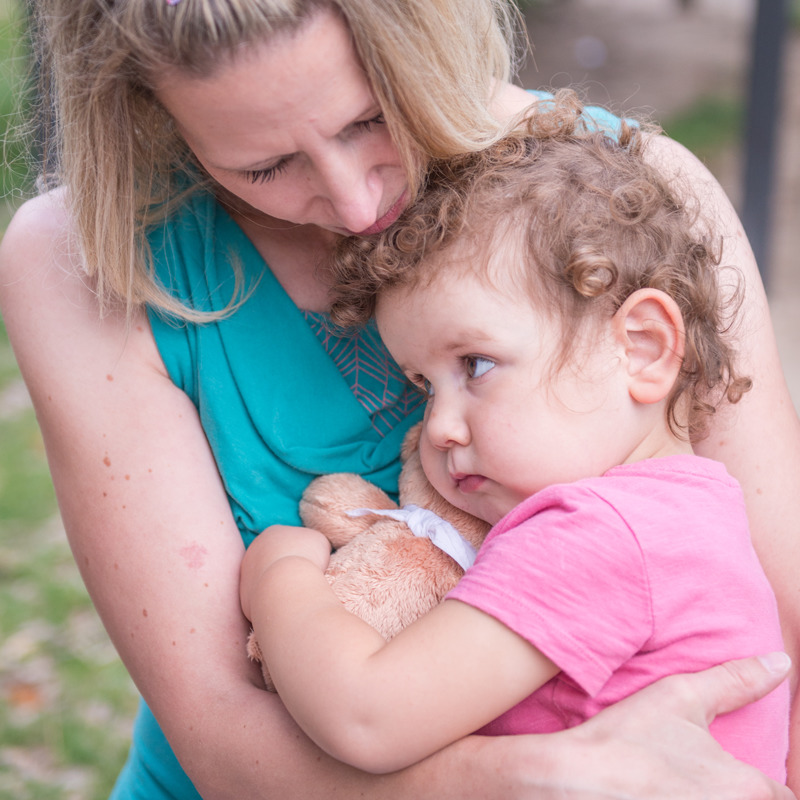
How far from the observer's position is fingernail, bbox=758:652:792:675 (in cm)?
148

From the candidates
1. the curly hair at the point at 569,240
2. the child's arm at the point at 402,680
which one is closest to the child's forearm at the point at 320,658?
the child's arm at the point at 402,680

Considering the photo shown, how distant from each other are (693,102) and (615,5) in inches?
147

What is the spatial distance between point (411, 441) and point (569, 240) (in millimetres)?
523

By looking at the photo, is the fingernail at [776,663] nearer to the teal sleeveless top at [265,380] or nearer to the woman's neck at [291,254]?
the teal sleeveless top at [265,380]

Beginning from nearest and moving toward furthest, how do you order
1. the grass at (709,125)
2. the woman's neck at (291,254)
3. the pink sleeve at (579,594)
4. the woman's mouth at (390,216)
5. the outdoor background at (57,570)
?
1. the pink sleeve at (579,594)
2. the woman's mouth at (390,216)
3. the woman's neck at (291,254)
4. the outdoor background at (57,570)
5. the grass at (709,125)

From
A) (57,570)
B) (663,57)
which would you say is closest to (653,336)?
(57,570)

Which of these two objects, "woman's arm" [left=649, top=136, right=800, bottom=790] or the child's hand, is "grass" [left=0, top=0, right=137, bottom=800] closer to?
the child's hand

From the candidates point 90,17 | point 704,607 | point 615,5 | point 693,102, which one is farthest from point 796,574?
point 615,5

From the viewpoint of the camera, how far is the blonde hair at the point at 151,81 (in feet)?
4.76

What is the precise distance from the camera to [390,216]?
1.72m

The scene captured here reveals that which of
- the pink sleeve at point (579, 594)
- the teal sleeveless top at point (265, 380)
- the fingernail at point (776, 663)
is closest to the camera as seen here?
the pink sleeve at point (579, 594)

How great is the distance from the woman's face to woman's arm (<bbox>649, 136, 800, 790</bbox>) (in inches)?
25.6

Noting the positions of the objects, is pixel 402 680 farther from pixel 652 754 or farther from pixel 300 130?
pixel 300 130

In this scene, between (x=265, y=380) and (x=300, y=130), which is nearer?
(x=300, y=130)
